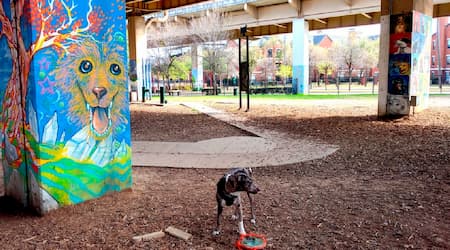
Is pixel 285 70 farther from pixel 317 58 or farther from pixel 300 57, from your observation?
pixel 300 57

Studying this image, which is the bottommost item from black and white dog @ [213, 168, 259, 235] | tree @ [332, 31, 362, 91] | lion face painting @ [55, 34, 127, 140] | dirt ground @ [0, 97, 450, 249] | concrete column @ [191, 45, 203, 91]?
dirt ground @ [0, 97, 450, 249]

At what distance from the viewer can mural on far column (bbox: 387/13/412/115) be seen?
13.3 meters

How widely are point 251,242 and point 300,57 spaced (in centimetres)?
3163

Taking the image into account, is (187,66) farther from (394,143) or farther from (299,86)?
(394,143)

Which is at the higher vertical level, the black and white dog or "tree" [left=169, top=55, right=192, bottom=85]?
"tree" [left=169, top=55, right=192, bottom=85]

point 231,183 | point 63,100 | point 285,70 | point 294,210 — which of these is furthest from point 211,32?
point 231,183

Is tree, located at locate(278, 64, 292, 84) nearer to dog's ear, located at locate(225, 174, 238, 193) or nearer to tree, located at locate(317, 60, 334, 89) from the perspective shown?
tree, located at locate(317, 60, 334, 89)

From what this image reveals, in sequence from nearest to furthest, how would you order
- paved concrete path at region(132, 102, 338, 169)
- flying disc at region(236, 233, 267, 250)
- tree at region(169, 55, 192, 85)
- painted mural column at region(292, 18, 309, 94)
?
flying disc at region(236, 233, 267, 250), paved concrete path at region(132, 102, 338, 169), painted mural column at region(292, 18, 309, 94), tree at region(169, 55, 192, 85)

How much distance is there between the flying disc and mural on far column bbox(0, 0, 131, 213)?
2405 millimetres

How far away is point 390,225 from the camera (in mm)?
4160

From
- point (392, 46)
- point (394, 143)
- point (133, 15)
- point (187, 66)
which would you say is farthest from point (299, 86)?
point (187, 66)

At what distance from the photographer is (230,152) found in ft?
27.8

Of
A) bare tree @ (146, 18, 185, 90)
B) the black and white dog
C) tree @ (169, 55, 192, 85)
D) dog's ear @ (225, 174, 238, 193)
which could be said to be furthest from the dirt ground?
tree @ (169, 55, 192, 85)

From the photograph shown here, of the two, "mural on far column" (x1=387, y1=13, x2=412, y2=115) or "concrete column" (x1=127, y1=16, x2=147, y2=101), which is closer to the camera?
"mural on far column" (x1=387, y1=13, x2=412, y2=115)
